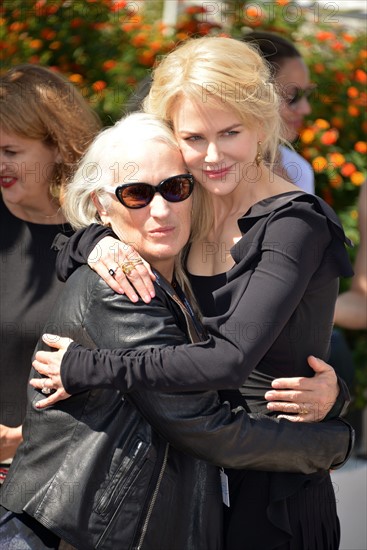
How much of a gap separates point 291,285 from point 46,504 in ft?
2.55

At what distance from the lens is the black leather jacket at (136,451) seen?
2082 millimetres

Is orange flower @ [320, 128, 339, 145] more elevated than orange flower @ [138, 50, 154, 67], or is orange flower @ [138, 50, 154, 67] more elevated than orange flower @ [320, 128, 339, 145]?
orange flower @ [138, 50, 154, 67]

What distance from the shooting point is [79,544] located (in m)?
2.07

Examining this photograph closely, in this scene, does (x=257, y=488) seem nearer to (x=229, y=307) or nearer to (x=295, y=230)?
(x=229, y=307)

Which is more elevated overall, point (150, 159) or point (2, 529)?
point (150, 159)

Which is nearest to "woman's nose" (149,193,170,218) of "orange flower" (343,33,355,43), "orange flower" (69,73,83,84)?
"orange flower" (69,73,83,84)

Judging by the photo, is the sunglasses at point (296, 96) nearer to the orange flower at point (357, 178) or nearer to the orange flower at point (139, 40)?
the orange flower at point (357, 178)

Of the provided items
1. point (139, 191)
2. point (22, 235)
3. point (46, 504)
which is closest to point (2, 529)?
point (46, 504)

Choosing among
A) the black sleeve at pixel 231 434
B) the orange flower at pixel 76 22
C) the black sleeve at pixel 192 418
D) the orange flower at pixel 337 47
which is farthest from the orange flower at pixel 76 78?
the black sleeve at pixel 231 434

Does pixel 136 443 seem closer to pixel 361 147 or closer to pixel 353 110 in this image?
pixel 361 147

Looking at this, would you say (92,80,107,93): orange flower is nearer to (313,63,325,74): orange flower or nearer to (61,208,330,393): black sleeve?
(313,63,325,74): orange flower

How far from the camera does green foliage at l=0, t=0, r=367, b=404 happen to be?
544cm

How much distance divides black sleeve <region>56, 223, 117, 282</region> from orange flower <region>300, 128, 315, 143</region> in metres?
3.16

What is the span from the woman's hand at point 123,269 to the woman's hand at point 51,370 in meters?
0.19
